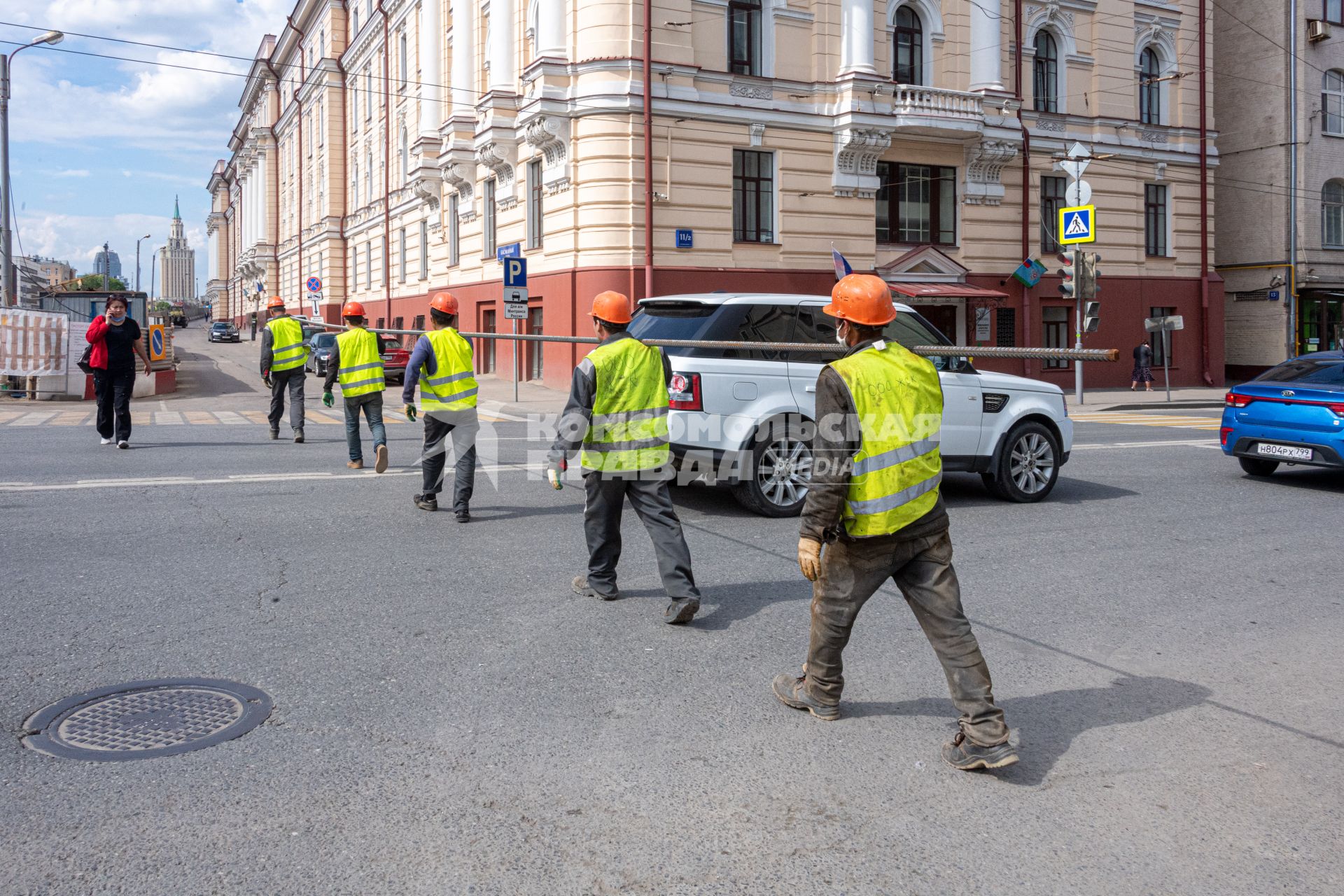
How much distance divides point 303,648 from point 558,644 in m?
1.24

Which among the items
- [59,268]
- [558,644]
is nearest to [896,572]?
[558,644]

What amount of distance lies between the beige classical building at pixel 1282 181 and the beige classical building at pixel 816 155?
2991 millimetres

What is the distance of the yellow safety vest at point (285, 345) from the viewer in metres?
14.5

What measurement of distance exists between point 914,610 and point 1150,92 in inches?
1253

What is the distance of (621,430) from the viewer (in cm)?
629

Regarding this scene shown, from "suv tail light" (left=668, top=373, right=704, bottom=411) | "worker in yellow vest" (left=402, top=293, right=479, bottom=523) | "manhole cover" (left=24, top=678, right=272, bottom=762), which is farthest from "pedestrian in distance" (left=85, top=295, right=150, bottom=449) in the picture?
"manhole cover" (left=24, top=678, right=272, bottom=762)

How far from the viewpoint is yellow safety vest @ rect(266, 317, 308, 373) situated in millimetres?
14461

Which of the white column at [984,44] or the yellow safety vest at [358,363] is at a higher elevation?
the white column at [984,44]

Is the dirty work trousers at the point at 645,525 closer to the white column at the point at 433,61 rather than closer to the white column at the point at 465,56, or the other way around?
the white column at the point at 465,56

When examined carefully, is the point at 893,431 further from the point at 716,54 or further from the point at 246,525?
the point at 716,54

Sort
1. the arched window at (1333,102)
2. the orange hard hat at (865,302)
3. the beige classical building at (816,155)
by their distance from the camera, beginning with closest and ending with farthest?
the orange hard hat at (865,302)
the beige classical building at (816,155)
the arched window at (1333,102)

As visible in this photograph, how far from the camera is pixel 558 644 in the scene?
566cm

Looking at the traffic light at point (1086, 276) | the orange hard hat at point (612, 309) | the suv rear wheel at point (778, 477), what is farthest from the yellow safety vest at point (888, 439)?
the traffic light at point (1086, 276)

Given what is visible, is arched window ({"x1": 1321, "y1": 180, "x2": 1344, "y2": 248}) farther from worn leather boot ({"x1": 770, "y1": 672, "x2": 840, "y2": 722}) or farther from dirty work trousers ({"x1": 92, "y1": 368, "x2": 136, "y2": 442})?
worn leather boot ({"x1": 770, "y1": 672, "x2": 840, "y2": 722})
